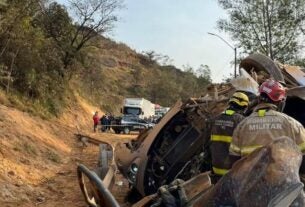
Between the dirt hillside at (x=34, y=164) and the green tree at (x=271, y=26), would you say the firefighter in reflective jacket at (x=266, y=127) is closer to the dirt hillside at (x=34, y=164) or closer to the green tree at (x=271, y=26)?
the dirt hillside at (x=34, y=164)

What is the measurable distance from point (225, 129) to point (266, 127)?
1437mm

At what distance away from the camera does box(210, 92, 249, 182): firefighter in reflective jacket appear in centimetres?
608

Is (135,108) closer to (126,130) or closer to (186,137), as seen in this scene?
(126,130)

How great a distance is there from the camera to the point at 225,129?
242 inches

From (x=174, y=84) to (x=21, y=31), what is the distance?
59800 millimetres

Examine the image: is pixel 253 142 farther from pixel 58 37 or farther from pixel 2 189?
pixel 58 37

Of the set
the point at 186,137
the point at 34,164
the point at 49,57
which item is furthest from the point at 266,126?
the point at 49,57

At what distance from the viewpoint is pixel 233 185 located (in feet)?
10.8

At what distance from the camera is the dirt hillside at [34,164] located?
10.8m

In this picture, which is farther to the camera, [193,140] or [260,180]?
[193,140]

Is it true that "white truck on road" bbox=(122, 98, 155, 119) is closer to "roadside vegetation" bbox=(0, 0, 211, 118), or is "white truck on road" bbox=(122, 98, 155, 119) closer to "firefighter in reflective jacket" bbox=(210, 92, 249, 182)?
"roadside vegetation" bbox=(0, 0, 211, 118)

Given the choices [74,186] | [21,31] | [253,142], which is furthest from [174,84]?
[253,142]

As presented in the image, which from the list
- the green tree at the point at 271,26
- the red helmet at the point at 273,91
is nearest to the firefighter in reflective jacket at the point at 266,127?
the red helmet at the point at 273,91

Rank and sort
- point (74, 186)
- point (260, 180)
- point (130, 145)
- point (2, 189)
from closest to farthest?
point (260, 180) → point (130, 145) → point (2, 189) → point (74, 186)
